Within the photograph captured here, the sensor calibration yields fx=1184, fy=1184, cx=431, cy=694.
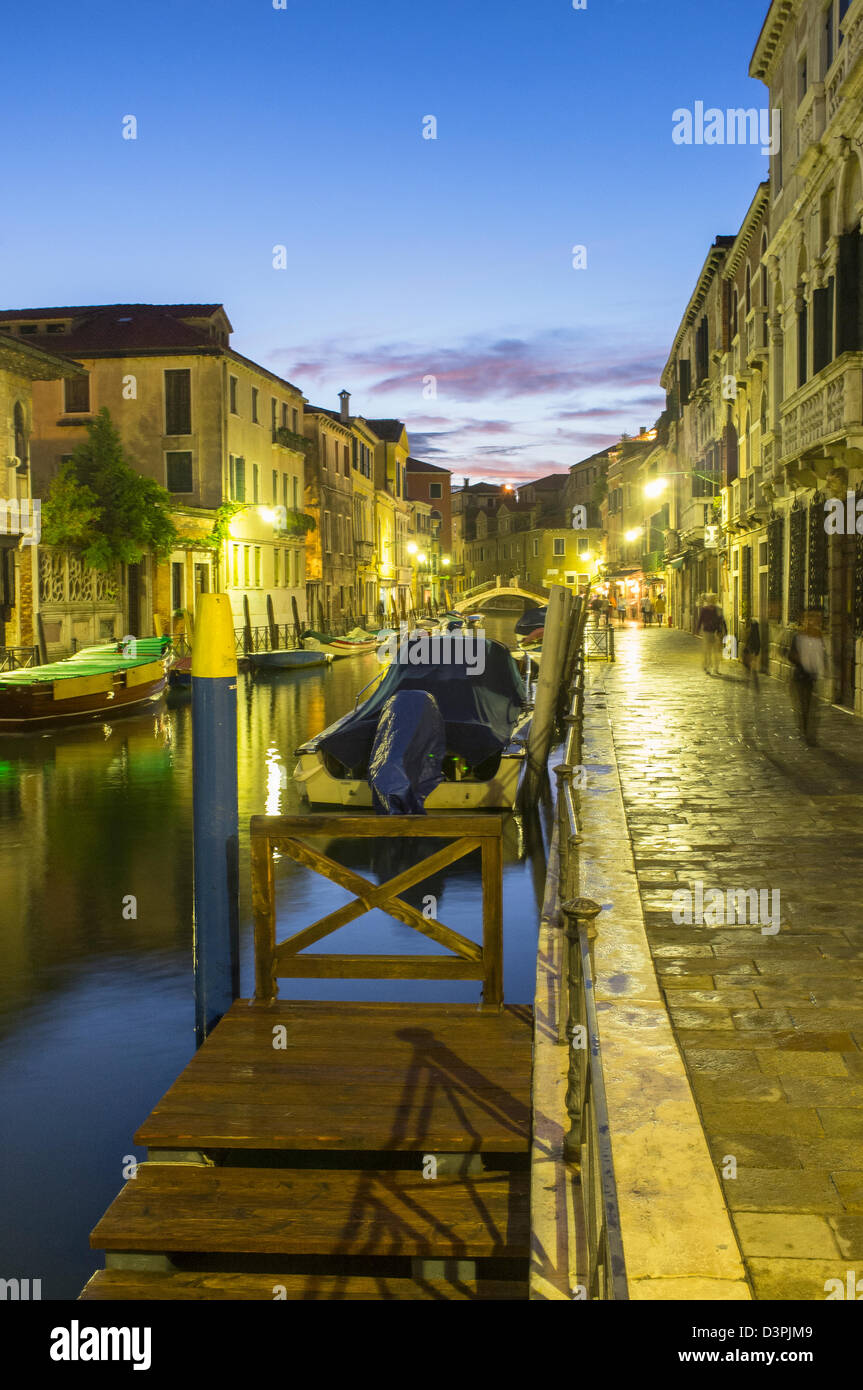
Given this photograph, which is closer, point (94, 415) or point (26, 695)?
point (26, 695)

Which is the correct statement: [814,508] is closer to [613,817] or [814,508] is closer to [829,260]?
[829,260]

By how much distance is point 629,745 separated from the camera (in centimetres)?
1538

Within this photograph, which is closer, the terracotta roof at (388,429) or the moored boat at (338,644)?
the moored boat at (338,644)

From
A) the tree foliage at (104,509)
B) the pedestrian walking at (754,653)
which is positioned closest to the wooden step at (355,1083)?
the pedestrian walking at (754,653)

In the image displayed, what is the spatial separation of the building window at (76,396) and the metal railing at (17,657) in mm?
14543

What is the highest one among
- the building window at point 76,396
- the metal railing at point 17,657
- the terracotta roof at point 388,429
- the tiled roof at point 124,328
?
the terracotta roof at point 388,429

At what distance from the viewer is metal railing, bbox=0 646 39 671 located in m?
25.8

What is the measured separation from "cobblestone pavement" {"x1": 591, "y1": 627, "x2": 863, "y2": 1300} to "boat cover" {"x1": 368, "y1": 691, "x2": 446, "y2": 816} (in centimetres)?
204

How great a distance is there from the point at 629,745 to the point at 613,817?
204 inches

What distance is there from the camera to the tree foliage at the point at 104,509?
29109 millimetres

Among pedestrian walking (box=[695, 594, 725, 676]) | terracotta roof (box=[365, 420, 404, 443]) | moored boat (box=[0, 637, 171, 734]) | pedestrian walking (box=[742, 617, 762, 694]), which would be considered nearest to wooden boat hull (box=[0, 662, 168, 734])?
moored boat (box=[0, 637, 171, 734])

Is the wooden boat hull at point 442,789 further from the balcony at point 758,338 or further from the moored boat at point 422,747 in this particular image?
the balcony at point 758,338

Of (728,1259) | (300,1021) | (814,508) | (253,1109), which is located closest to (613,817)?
(300,1021)

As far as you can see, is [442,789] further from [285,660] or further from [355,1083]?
[285,660]
